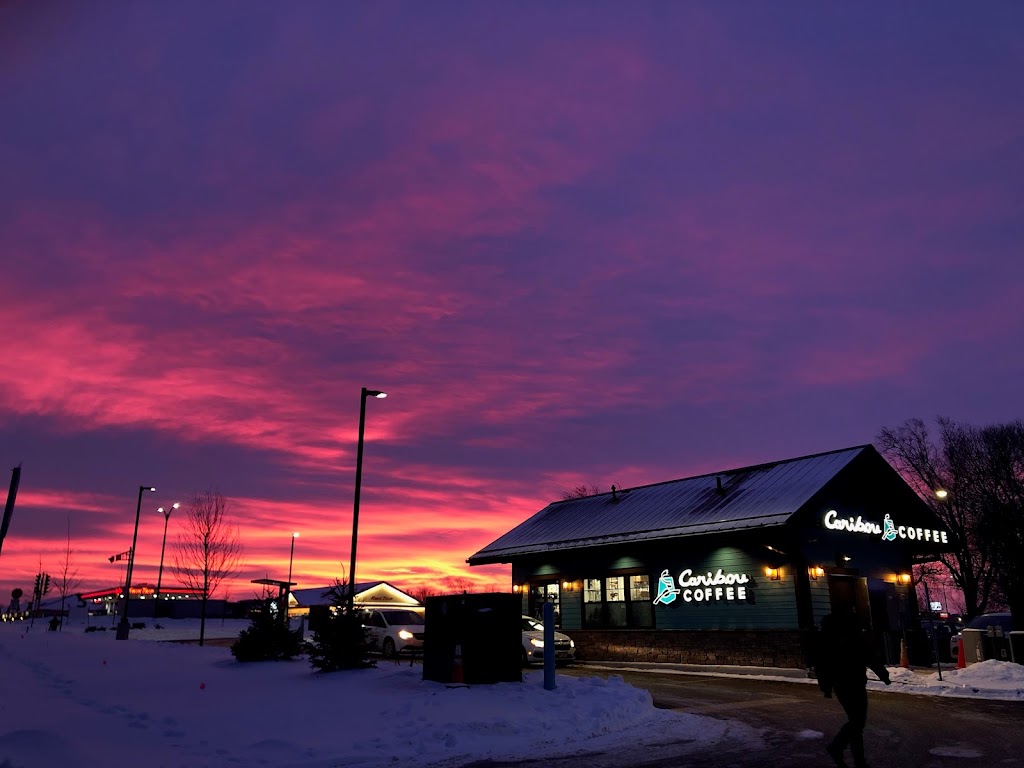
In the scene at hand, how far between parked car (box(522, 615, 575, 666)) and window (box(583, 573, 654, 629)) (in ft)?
9.22

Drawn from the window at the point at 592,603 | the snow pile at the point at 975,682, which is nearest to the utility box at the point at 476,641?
the snow pile at the point at 975,682

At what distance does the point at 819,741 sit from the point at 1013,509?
41.0 m

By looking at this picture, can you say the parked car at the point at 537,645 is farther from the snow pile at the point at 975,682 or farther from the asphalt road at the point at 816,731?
the snow pile at the point at 975,682

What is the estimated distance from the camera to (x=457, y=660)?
51.5 ft

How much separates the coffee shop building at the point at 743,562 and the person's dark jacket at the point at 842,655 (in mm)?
14590

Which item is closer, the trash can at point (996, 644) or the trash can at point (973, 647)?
the trash can at point (996, 644)

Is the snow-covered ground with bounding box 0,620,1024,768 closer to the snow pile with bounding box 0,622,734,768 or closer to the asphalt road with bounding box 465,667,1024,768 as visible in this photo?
the snow pile with bounding box 0,622,734,768

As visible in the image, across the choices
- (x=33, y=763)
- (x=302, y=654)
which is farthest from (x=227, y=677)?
(x=33, y=763)

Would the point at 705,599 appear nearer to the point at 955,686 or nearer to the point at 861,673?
the point at 955,686

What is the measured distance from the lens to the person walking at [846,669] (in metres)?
8.77

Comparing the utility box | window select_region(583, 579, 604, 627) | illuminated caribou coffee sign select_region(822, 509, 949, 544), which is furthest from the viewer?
window select_region(583, 579, 604, 627)

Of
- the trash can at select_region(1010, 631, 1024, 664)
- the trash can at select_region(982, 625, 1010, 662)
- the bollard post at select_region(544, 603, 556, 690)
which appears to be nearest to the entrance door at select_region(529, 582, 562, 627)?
the trash can at select_region(982, 625, 1010, 662)

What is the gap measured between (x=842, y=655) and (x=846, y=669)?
0.15 metres

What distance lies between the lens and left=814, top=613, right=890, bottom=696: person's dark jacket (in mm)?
8898
